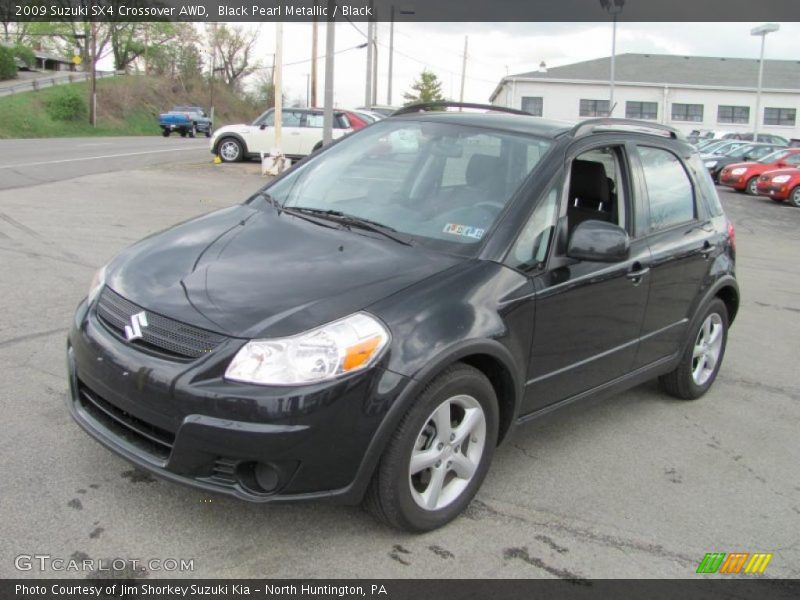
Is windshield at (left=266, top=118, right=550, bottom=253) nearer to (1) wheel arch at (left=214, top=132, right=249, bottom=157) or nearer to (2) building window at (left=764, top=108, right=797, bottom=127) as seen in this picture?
(1) wheel arch at (left=214, top=132, right=249, bottom=157)

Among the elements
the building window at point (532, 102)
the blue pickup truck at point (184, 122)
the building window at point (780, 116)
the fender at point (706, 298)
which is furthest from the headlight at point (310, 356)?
the building window at point (780, 116)

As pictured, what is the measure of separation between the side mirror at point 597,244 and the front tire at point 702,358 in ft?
5.13

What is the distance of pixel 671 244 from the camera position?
4516 millimetres

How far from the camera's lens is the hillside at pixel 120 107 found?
4353cm

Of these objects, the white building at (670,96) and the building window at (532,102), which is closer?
the white building at (670,96)

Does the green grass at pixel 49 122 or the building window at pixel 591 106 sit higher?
the building window at pixel 591 106

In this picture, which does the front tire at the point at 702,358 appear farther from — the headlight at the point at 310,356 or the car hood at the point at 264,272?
the headlight at the point at 310,356

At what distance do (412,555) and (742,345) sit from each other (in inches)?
183

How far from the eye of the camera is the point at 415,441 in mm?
3018

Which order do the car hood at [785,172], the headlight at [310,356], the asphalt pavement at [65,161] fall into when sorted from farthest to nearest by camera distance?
the car hood at [785,172]
the asphalt pavement at [65,161]
the headlight at [310,356]

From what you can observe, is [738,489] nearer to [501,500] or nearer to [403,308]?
[501,500]
